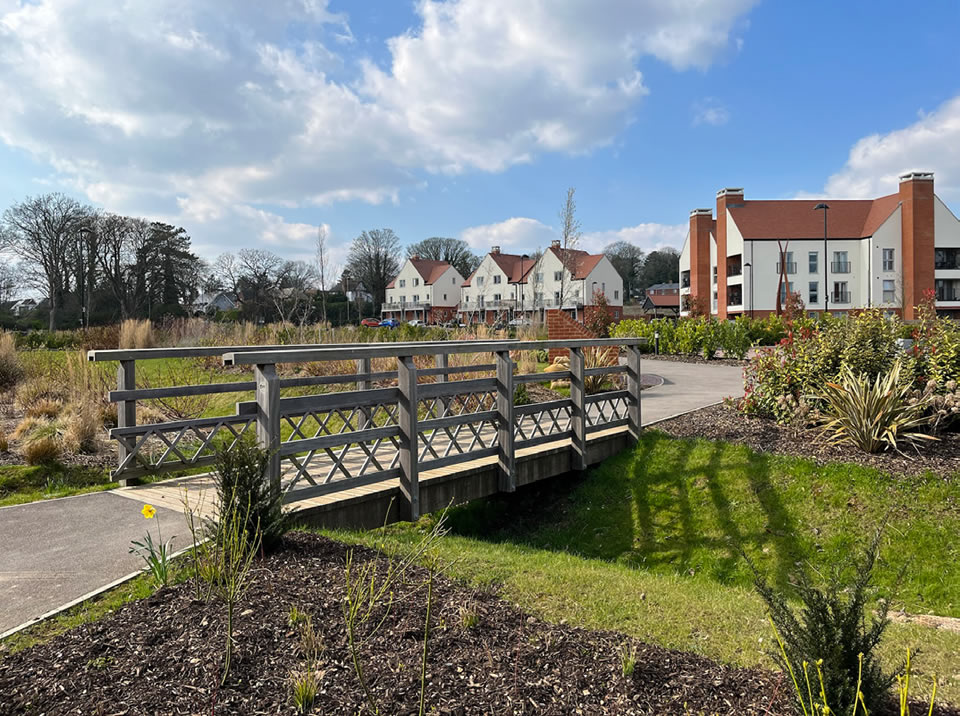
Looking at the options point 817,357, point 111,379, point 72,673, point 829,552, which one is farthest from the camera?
point 111,379

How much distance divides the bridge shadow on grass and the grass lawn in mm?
18

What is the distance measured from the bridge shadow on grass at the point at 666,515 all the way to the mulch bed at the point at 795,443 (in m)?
0.38

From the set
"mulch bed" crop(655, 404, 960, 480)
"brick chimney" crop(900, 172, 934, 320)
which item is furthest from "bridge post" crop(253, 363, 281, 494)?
"brick chimney" crop(900, 172, 934, 320)

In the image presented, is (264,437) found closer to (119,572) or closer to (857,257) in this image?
(119,572)

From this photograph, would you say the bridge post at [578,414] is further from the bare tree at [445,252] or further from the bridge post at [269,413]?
the bare tree at [445,252]

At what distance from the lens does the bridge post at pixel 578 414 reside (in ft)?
27.3

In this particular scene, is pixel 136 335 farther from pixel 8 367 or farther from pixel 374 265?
pixel 374 265

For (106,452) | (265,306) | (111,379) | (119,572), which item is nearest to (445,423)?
(119,572)

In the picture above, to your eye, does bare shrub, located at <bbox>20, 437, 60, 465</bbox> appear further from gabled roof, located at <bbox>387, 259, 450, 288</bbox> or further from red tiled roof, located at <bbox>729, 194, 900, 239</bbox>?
gabled roof, located at <bbox>387, 259, 450, 288</bbox>

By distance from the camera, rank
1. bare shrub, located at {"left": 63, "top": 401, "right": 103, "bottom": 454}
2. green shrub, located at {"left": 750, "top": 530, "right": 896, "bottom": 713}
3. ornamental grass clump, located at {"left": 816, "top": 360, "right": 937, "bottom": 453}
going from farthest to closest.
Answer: bare shrub, located at {"left": 63, "top": 401, "right": 103, "bottom": 454} → ornamental grass clump, located at {"left": 816, "top": 360, "right": 937, "bottom": 453} → green shrub, located at {"left": 750, "top": 530, "right": 896, "bottom": 713}

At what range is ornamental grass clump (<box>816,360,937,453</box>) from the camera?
7613mm

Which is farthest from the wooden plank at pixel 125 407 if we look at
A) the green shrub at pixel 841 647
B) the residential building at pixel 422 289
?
the residential building at pixel 422 289

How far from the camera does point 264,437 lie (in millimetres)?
4945

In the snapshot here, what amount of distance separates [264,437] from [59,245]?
172 feet
